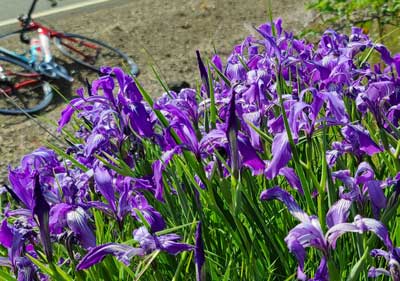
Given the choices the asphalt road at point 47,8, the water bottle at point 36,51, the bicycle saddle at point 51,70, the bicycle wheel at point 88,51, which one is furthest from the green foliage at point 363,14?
the asphalt road at point 47,8

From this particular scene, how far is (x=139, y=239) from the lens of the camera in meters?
1.39

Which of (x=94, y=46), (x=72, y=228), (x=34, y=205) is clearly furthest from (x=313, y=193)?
(x=94, y=46)

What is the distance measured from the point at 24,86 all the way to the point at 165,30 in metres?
1.99

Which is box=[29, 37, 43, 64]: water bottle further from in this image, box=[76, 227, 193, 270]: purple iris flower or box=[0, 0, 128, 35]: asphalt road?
box=[76, 227, 193, 270]: purple iris flower

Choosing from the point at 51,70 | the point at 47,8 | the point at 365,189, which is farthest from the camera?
the point at 47,8

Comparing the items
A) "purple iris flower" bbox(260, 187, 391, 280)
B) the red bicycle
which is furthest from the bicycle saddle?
"purple iris flower" bbox(260, 187, 391, 280)

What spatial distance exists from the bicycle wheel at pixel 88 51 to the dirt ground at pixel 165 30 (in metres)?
0.15

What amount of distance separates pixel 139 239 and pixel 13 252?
34 cm

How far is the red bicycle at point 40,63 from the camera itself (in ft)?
25.4

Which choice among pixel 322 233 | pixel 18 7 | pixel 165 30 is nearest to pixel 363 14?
pixel 165 30

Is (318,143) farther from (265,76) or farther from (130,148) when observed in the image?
(130,148)

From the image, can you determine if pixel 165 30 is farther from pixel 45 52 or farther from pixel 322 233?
pixel 322 233

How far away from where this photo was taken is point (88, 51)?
887 cm

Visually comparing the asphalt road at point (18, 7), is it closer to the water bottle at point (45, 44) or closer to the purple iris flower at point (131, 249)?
the water bottle at point (45, 44)
